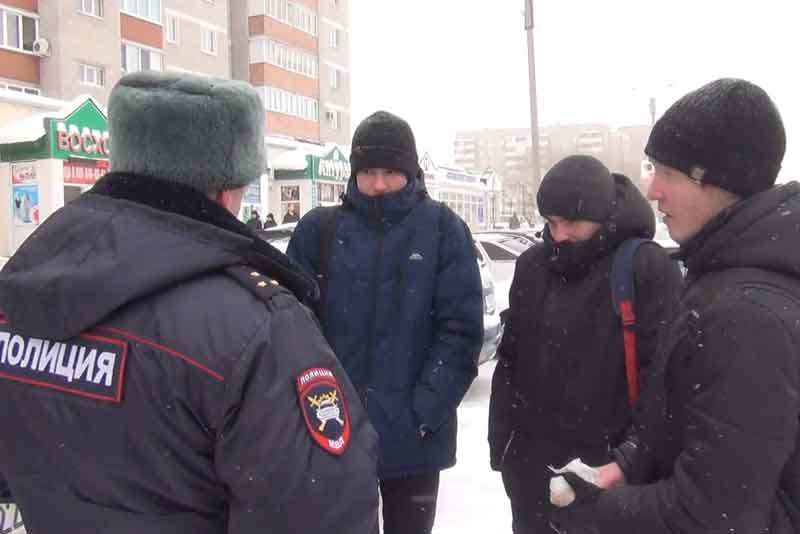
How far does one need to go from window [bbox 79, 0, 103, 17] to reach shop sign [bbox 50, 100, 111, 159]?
10.2 metres

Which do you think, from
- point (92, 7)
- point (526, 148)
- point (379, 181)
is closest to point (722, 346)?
point (379, 181)

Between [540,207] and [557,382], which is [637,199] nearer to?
[540,207]

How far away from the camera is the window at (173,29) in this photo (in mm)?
34156

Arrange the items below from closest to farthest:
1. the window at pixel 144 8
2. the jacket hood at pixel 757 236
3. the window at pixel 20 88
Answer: the jacket hood at pixel 757 236, the window at pixel 20 88, the window at pixel 144 8

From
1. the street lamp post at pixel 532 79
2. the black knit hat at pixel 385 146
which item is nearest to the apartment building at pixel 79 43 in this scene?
the street lamp post at pixel 532 79

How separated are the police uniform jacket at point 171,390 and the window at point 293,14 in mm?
42302

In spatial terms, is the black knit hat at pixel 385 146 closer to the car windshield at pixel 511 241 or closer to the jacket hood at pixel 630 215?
the jacket hood at pixel 630 215

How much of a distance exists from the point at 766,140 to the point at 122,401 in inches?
54.6

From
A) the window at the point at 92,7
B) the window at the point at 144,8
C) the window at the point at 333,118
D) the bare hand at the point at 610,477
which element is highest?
the window at the point at 144,8

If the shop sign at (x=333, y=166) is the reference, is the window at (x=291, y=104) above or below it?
above

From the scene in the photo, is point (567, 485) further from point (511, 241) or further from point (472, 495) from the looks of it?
point (511, 241)

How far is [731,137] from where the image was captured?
1634 millimetres

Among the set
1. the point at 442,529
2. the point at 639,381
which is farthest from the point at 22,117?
the point at 639,381

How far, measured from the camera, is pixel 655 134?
178cm
